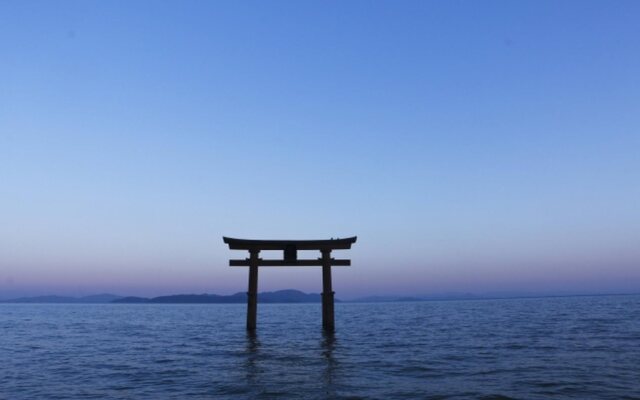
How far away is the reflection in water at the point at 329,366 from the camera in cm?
1101

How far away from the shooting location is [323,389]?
11.0 m

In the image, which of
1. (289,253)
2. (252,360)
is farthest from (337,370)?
(289,253)

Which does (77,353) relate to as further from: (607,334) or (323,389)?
(607,334)

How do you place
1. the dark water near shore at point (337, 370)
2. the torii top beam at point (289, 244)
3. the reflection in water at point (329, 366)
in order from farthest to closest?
the torii top beam at point (289, 244), the reflection in water at point (329, 366), the dark water near shore at point (337, 370)

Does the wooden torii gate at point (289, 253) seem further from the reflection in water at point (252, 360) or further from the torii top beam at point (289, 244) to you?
the reflection in water at point (252, 360)

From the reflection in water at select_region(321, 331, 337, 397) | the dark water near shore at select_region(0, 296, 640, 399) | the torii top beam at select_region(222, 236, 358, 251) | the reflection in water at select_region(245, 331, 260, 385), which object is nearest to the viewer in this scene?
the dark water near shore at select_region(0, 296, 640, 399)

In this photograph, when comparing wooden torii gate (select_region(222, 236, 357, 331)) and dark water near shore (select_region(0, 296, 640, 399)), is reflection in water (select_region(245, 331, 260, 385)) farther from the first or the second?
wooden torii gate (select_region(222, 236, 357, 331))

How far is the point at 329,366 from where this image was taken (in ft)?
47.6

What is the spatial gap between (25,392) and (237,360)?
660cm

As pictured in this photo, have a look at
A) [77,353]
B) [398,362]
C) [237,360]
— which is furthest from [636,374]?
[77,353]

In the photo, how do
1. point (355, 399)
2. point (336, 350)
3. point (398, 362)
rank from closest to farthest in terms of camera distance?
1. point (355, 399)
2. point (398, 362)
3. point (336, 350)

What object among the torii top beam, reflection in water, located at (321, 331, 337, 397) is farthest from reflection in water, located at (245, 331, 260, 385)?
the torii top beam

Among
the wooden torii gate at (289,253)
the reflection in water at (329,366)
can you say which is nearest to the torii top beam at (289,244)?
the wooden torii gate at (289,253)

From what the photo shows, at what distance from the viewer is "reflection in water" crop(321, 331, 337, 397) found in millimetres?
11012
